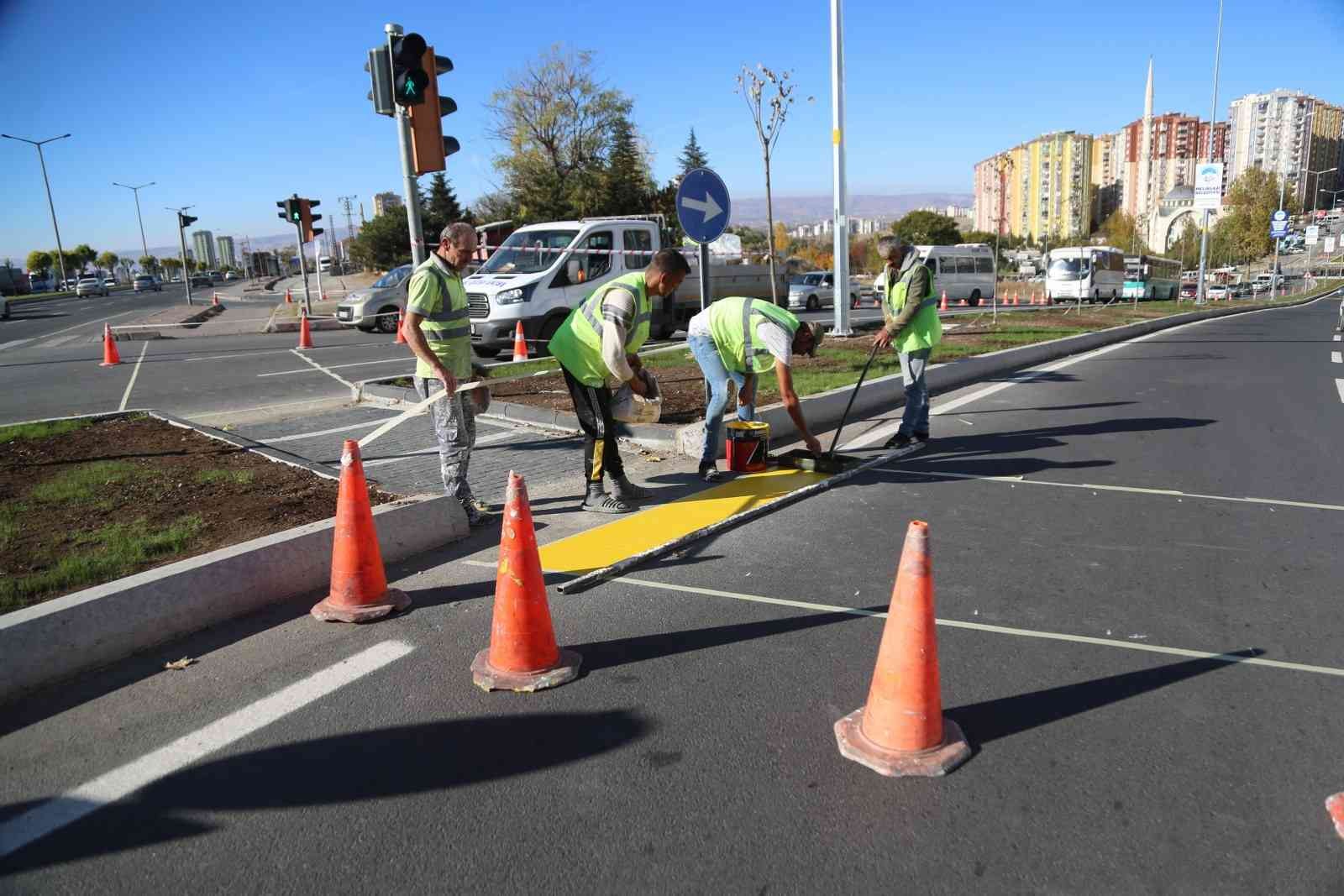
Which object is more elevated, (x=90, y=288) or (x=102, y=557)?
(x=90, y=288)

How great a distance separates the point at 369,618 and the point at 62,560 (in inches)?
71.3

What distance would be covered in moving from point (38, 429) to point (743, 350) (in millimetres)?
6987

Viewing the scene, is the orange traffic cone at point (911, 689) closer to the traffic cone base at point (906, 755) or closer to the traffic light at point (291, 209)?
the traffic cone base at point (906, 755)

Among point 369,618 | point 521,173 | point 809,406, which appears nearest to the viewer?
point 369,618

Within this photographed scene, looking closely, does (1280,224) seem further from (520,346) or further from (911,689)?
(911,689)

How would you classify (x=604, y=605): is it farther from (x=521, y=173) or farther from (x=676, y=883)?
(x=521, y=173)

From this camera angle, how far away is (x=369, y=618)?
4.19m

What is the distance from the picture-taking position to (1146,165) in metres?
135

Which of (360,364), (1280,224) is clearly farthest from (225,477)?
(1280,224)

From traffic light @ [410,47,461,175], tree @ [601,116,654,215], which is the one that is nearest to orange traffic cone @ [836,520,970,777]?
traffic light @ [410,47,461,175]

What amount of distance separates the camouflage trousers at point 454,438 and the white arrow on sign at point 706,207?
346 centimetres

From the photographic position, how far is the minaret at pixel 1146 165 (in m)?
127

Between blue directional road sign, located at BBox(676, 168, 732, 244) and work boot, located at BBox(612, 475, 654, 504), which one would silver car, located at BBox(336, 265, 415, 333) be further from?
work boot, located at BBox(612, 475, 654, 504)

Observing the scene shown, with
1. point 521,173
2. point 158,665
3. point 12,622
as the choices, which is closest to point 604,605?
point 158,665
